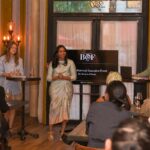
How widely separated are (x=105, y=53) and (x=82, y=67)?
51 centimetres

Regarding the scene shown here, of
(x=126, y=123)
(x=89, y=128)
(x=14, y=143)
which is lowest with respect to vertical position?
(x=14, y=143)

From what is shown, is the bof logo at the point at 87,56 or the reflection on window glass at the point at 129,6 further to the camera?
the reflection on window glass at the point at 129,6

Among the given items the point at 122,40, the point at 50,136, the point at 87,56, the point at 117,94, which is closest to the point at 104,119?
the point at 117,94

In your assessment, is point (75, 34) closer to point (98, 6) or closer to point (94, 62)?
point (98, 6)

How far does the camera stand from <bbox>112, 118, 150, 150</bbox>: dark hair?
48.4 inches

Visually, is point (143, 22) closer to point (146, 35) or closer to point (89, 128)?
point (146, 35)

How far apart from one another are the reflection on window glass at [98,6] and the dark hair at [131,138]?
25.2 ft

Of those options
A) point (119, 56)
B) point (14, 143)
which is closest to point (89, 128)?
point (14, 143)

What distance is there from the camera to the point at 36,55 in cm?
966

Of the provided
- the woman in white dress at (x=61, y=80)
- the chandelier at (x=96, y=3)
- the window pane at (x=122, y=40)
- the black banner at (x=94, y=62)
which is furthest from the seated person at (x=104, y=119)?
the chandelier at (x=96, y=3)

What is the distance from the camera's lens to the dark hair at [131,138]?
4.04 feet

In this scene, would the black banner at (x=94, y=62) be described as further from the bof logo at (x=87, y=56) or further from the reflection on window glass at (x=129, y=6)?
the reflection on window glass at (x=129, y=6)

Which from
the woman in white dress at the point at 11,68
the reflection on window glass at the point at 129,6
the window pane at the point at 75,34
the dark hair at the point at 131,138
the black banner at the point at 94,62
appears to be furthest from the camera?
the window pane at the point at 75,34

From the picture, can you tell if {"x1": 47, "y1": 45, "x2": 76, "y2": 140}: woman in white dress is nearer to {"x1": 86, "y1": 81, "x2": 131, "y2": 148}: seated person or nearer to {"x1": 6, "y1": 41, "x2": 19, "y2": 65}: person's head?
{"x1": 6, "y1": 41, "x2": 19, "y2": 65}: person's head
